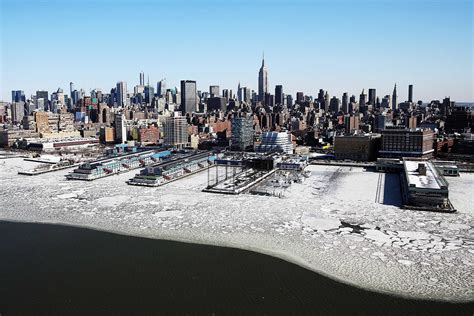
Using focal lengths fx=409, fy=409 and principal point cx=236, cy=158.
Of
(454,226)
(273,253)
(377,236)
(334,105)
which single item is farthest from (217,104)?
(273,253)

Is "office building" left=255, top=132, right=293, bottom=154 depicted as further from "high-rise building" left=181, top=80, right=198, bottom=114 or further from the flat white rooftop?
"high-rise building" left=181, top=80, right=198, bottom=114

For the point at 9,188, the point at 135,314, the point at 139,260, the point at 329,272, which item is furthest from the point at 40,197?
the point at 329,272

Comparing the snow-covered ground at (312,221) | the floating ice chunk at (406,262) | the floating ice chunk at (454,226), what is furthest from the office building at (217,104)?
the floating ice chunk at (406,262)

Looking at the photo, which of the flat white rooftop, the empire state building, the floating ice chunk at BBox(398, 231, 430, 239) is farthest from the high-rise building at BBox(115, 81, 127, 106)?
the floating ice chunk at BBox(398, 231, 430, 239)

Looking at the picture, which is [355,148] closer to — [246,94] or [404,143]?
[404,143]

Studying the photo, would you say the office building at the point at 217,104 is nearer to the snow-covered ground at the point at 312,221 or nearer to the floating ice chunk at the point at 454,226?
the snow-covered ground at the point at 312,221

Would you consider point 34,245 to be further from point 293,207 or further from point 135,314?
point 293,207
